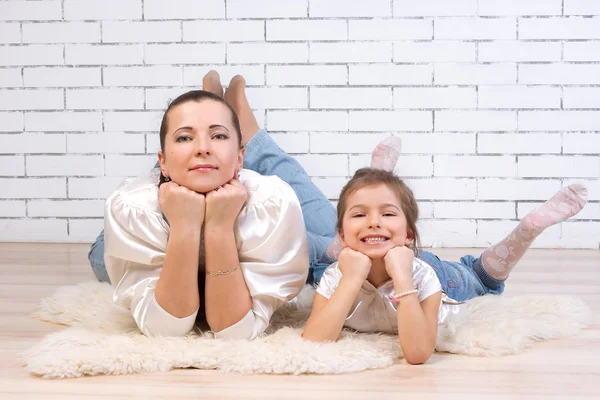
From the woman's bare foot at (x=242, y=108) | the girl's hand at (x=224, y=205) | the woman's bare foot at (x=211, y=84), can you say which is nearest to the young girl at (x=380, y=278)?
the girl's hand at (x=224, y=205)

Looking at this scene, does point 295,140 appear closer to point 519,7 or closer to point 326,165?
point 326,165

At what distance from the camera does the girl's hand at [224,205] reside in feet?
5.67

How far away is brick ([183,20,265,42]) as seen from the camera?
3533 mm

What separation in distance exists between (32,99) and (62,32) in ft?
1.24

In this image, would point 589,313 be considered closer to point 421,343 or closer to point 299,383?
point 421,343

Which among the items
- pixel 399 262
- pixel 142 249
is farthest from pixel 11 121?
pixel 399 262

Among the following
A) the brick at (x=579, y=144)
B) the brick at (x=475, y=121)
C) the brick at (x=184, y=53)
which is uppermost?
the brick at (x=184, y=53)

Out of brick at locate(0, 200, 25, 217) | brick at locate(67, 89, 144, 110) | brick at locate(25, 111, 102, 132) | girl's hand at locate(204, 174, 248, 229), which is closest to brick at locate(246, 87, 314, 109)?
brick at locate(67, 89, 144, 110)

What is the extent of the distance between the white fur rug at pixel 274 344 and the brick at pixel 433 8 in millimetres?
1793

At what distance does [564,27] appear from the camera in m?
3.49

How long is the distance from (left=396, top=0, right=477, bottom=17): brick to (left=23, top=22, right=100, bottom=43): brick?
→ 152 cm

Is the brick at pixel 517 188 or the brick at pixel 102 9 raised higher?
the brick at pixel 102 9

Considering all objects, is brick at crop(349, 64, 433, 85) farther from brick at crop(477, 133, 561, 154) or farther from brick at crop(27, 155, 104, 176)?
brick at crop(27, 155, 104, 176)

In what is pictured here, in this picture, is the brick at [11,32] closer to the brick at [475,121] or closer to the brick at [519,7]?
the brick at [475,121]
